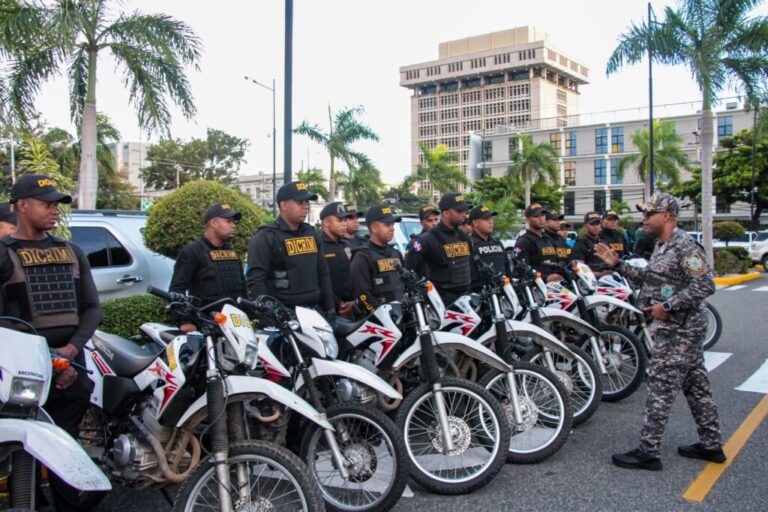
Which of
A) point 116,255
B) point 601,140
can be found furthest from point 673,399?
point 601,140

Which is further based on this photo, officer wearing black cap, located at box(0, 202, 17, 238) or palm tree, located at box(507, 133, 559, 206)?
palm tree, located at box(507, 133, 559, 206)

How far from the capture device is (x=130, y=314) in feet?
21.1

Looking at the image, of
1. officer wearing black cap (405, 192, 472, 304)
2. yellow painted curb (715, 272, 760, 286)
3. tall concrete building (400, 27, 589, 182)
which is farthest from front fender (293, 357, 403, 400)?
tall concrete building (400, 27, 589, 182)

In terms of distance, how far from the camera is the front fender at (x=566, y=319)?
5.83 m

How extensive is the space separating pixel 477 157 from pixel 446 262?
49.2 feet

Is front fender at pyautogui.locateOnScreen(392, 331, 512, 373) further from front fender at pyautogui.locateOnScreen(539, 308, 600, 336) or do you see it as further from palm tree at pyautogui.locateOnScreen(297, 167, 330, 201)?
palm tree at pyautogui.locateOnScreen(297, 167, 330, 201)

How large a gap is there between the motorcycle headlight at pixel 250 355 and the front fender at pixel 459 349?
126 centimetres

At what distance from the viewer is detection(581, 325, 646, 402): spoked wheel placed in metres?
6.16

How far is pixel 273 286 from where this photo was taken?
5.05m

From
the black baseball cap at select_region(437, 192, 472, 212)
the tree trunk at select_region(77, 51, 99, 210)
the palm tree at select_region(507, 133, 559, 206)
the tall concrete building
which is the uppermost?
the tall concrete building

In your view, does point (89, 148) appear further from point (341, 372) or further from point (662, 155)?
point (662, 155)

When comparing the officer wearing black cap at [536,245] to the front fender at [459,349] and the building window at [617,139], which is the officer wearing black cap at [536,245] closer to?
the front fender at [459,349]

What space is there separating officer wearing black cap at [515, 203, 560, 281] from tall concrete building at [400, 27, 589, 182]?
125 m

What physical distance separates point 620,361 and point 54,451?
5018mm
